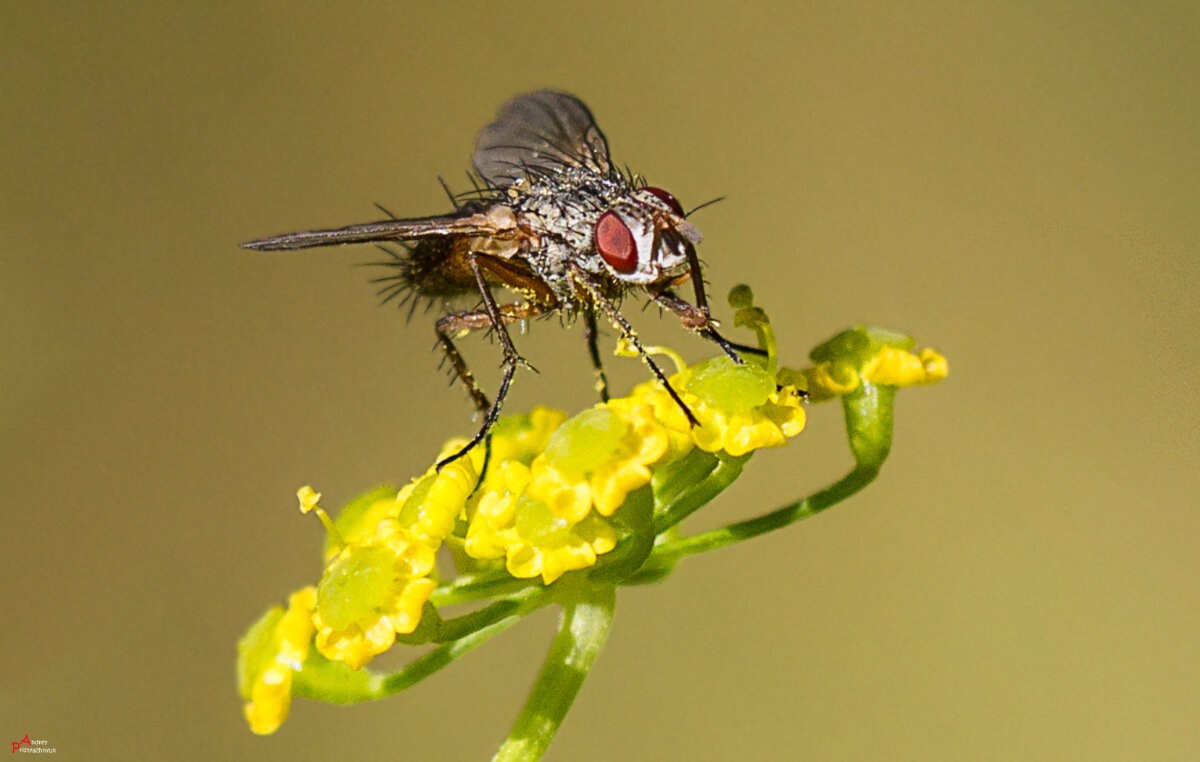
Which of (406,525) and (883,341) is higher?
(883,341)

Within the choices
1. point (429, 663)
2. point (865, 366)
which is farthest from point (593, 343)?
point (429, 663)

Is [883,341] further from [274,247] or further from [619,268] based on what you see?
[274,247]

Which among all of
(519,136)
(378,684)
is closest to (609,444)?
(378,684)

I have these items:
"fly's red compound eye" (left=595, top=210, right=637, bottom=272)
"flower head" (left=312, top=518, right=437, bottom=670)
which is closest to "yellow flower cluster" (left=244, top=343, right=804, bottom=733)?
"flower head" (left=312, top=518, right=437, bottom=670)

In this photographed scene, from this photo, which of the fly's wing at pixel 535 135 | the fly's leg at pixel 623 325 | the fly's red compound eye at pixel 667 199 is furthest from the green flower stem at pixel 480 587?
the fly's wing at pixel 535 135

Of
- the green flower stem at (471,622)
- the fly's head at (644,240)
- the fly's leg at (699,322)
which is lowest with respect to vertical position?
the green flower stem at (471,622)

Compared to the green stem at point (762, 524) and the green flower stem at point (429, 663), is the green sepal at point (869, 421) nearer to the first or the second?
the green stem at point (762, 524)

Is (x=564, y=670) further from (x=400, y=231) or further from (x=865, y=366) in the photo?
(x=400, y=231)
